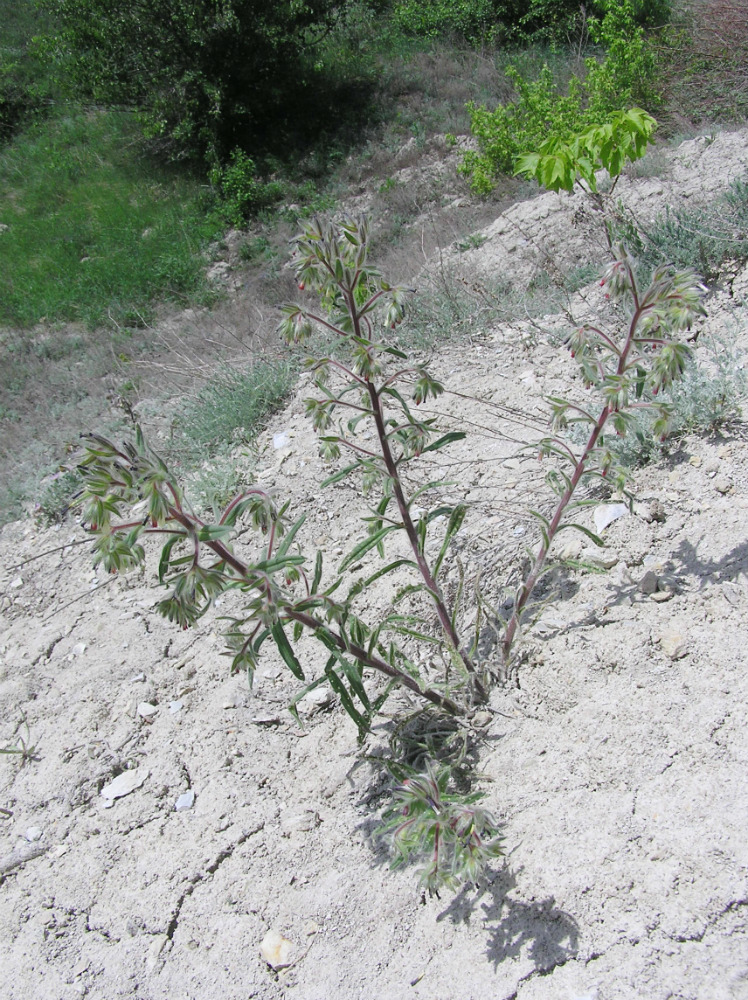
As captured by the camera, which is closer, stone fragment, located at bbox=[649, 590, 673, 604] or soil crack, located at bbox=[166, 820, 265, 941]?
soil crack, located at bbox=[166, 820, 265, 941]

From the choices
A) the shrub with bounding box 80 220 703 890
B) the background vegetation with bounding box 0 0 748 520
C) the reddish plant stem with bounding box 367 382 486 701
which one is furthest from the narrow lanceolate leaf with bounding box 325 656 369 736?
the background vegetation with bounding box 0 0 748 520

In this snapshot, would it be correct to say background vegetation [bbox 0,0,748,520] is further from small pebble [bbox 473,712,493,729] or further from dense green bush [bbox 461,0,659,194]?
small pebble [bbox 473,712,493,729]

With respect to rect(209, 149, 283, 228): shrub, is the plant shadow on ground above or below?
below

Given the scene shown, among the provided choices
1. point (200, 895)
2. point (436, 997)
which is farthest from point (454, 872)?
point (200, 895)

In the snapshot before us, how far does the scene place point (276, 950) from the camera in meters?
2.04

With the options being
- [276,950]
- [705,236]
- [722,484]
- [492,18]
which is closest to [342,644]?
[276,950]

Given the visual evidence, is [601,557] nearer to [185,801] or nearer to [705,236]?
[185,801]

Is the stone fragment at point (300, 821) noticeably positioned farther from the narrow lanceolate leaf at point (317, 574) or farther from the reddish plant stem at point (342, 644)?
the narrow lanceolate leaf at point (317, 574)

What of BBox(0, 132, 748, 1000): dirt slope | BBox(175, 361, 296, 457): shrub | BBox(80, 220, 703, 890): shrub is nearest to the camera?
BBox(80, 220, 703, 890): shrub

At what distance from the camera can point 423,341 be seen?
4.62m

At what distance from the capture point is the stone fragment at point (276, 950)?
6.58 ft

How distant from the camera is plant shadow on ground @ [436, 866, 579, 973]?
174 cm

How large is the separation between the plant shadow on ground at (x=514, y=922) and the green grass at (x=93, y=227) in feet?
31.4

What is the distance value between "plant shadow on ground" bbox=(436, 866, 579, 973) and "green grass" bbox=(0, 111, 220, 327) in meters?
9.58
